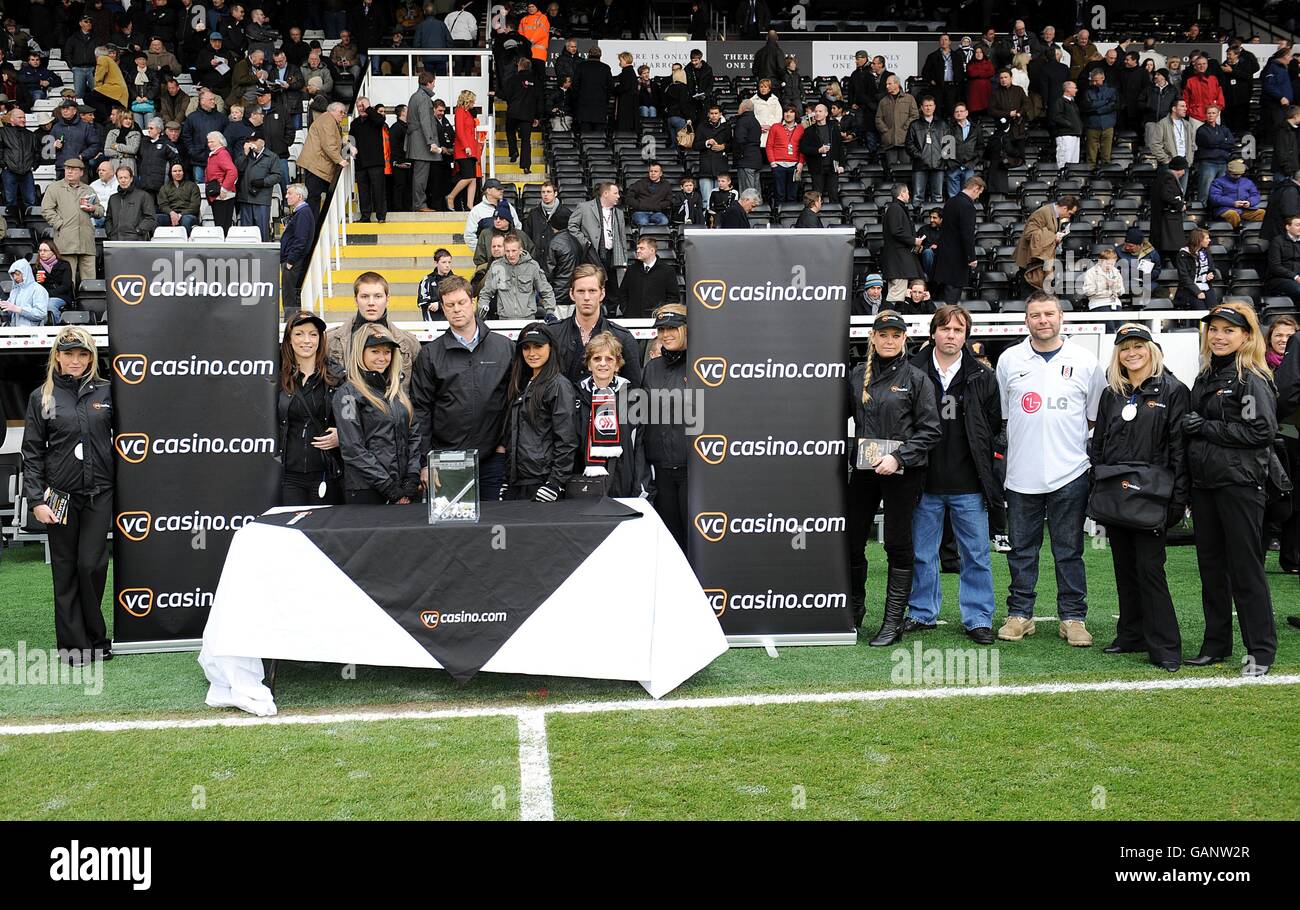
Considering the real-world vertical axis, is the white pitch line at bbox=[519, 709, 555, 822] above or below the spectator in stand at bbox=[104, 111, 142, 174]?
below

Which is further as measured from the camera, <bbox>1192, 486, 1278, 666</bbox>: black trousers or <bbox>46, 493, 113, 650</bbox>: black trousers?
<bbox>46, 493, 113, 650</bbox>: black trousers

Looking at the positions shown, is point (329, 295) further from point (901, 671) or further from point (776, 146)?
point (901, 671)

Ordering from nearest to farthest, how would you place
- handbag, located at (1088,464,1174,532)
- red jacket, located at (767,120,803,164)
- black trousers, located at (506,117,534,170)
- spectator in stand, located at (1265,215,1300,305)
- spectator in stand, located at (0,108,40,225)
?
handbag, located at (1088,464,1174,532) < spectator in stand, located at (1265,215,1300,305) < spectator in stand, located at (0,108,40,225) < red jacket, located at (767,120,803,164) < black trousers, located at (506,117,534,170)

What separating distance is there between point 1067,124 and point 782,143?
17.1ft

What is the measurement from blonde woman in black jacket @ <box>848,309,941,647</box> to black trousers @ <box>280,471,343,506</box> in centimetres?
298

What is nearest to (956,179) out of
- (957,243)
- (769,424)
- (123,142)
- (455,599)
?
(957,243)

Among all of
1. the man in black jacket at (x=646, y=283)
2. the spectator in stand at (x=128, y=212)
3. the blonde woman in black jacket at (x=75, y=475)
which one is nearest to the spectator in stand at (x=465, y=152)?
the spectator in stand at (x=128, y=212)

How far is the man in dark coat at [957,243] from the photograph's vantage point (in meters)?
15.2

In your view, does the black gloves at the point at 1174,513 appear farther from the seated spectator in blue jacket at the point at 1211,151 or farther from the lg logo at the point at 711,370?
the seated spectator in blue jacket at the point at 1211,151

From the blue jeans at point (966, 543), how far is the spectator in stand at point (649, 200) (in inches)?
385

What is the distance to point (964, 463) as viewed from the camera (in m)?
7.14

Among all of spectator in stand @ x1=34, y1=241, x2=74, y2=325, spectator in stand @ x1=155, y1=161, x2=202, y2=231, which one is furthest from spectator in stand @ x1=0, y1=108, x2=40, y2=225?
spectator in stand @ x1=34, y1=241, x2=74, y2=325

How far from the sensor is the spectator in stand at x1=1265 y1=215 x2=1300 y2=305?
15.8 m

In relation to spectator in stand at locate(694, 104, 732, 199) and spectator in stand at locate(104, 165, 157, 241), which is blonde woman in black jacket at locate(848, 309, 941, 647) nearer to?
spectator in stand at locate(694, 104, 732, 199)
